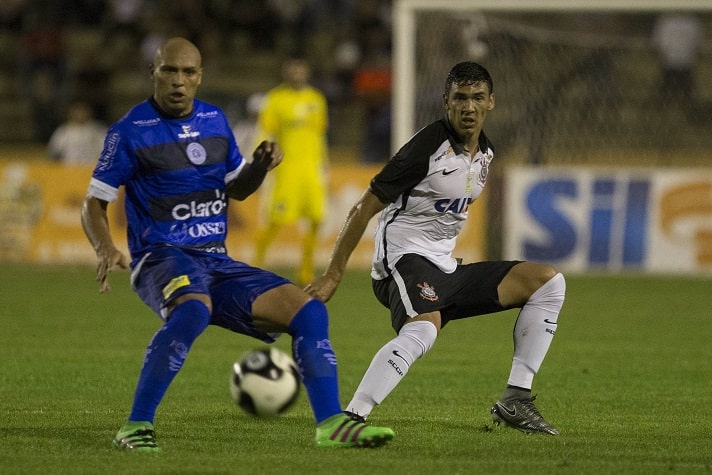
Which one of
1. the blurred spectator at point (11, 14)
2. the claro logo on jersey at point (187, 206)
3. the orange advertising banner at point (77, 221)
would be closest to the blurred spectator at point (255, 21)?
the blurred spectator at point (11, 14)

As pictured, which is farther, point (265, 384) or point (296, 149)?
point (296, 149)

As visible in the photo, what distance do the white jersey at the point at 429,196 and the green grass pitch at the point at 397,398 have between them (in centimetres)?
87

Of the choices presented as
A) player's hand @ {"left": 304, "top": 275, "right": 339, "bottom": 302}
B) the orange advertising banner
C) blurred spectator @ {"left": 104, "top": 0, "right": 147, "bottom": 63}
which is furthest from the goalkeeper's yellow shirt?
player's hand @ {"left": 304, "top": 275, "right": 339, "bottom": 302}

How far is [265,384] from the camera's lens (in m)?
5.85

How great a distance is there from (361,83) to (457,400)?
1320cm

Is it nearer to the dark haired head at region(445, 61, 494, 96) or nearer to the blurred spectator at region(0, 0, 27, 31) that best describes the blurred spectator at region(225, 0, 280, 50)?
the blurred spectator at region(0, 0, 27, 31)

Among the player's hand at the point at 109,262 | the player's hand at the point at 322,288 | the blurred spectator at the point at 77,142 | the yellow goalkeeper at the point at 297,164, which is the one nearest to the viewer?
the player's hand at the point at 109,262

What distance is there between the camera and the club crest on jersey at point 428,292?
20.7ft

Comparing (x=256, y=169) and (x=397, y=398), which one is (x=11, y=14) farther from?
(x=256, y=169)

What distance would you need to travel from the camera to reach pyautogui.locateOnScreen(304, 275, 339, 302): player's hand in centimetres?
583

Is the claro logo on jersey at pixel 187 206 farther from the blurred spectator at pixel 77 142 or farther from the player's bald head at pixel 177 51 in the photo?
the blurred spectator at pixel 77 142

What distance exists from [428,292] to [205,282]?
1122mm

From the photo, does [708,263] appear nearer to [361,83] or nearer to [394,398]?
[361,83]

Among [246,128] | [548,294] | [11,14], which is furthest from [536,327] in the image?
[11,14]
